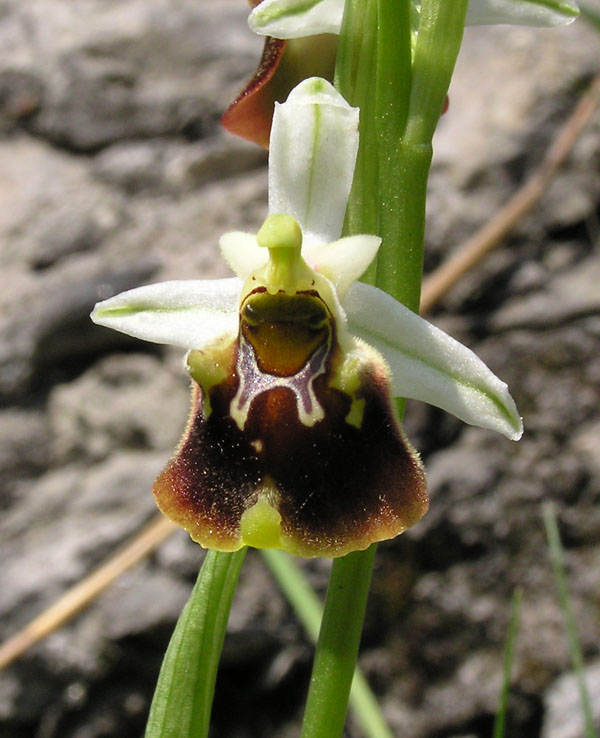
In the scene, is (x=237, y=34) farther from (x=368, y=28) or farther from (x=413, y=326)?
(x=413, y=326)

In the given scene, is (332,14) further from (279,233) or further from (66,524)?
(66,524)

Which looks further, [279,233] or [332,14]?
[332,14]

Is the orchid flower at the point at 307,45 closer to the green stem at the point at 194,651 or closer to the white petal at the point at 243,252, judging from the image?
the white petal at the point at 243,252

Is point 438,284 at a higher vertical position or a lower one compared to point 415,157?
lower

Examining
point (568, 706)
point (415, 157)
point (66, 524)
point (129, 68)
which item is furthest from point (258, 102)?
point (568, 706)

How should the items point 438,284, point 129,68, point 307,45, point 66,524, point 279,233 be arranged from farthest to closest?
point 129,68 < point 438,284 < point 66,524 < point 307,45 < point 279,233

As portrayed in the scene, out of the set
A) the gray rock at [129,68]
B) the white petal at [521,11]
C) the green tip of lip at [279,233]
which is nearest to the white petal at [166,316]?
the green tip of lip at [279,233]
